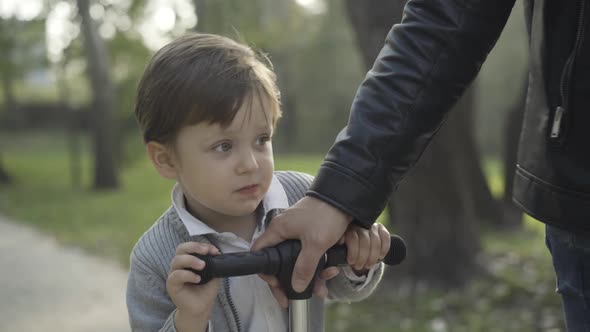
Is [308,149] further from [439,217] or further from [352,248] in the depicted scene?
[352,248]

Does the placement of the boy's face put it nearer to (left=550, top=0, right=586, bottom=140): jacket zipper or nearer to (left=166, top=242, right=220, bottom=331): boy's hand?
(left=166, top=242, right=220, bottom=331): boy's hand

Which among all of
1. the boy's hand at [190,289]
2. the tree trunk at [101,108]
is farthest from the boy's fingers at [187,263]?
the tree trunk at [101,108]

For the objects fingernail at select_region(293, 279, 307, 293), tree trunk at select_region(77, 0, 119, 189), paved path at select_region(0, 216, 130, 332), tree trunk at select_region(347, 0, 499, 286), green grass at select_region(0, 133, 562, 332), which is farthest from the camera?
tree trunk at select_region(77, 0, 119, 189)

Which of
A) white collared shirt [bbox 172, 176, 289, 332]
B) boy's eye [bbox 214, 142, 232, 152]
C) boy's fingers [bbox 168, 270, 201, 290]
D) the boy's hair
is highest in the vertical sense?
the boy's hair

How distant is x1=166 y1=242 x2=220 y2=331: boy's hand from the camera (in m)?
1.61

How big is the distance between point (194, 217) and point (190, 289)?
0.28 m

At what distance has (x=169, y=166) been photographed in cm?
199

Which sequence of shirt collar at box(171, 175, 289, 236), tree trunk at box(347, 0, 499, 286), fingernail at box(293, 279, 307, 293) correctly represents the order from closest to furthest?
fingernail at box(293, 279, 307, 293) < shirt collar at box(171, 175, 289, 236) < tree trunk at box(347, 0, 499, 286)

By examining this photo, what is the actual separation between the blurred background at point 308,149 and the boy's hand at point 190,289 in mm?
859

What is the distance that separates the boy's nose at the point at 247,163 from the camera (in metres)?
1.79

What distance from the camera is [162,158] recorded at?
1.99 metres

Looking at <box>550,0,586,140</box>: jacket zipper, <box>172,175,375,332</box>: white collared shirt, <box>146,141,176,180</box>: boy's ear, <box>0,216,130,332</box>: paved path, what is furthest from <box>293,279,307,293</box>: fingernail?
<box>0,216,130,332</box>: paved path

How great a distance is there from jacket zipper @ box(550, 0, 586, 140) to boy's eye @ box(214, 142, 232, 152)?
0.74 metres

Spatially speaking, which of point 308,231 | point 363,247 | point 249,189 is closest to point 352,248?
point 363,247
